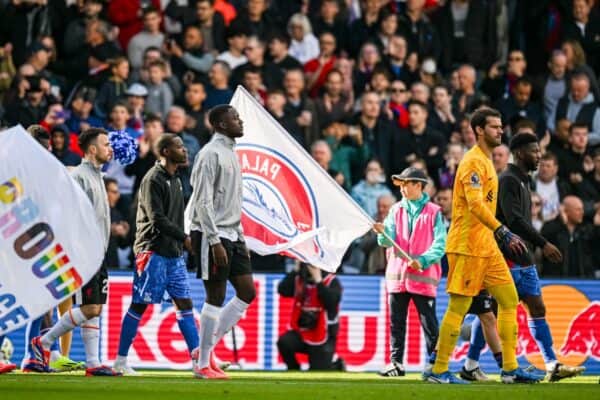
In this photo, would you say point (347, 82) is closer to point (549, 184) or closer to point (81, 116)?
point (549, 184)

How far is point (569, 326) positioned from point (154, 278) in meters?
6.49

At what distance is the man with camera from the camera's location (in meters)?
20.0

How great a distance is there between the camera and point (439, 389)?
48.0 feet

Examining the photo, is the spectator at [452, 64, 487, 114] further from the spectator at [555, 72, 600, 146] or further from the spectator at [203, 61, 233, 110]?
the spectator at [203, 61, 233, 110]

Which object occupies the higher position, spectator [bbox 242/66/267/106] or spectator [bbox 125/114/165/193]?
spectator [bbox 242/66/267/106]

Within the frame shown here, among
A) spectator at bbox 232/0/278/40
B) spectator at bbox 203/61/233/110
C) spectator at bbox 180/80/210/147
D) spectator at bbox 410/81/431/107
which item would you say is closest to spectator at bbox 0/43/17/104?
spectator at bbox 180/80/210/147

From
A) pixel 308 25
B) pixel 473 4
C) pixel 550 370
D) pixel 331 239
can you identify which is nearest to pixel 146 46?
pixel 308 25

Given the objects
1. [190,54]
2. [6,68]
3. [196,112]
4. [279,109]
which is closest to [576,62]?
[279,109]

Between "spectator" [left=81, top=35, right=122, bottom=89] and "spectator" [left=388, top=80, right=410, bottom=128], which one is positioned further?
"spectator" [left=388, top=80, right=410, bottom=128]

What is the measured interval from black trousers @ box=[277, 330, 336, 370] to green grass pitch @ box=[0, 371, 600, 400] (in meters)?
3.63

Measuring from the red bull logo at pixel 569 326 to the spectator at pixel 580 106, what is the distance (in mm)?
4656

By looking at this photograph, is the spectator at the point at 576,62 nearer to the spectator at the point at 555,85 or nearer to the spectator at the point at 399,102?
the spectator at the point at 555,85

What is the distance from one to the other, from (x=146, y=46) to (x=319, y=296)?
21.1ft

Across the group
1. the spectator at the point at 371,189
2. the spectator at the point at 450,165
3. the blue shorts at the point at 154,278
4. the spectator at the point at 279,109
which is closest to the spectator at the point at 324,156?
the spectator at the point at 371,189
